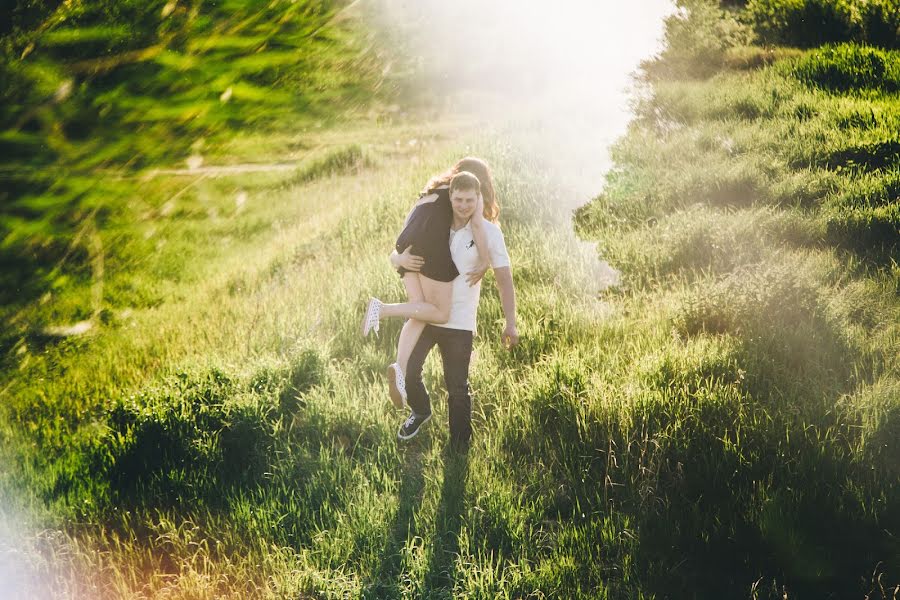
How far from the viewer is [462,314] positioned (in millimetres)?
2785

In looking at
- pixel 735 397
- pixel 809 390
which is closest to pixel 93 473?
pixel 735 397

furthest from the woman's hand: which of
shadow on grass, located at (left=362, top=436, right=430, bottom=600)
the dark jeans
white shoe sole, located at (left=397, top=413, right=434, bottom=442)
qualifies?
shadow on grass, located at (left=362, top=436, right=430, bottom=600)

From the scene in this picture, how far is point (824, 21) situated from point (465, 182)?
3626mm

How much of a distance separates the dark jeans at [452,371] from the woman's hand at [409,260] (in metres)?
0.32

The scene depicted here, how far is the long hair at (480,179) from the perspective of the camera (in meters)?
2.70

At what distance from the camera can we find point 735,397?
3.02 meters

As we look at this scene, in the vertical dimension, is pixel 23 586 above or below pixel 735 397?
below

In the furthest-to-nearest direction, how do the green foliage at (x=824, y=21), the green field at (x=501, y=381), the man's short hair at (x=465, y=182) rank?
the green foliage at (x=824, y=21)
the man's short hair at (x=465, y=182)
the green field at (x=501, y=381)

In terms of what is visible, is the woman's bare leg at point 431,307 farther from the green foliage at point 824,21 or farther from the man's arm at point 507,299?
the green foliage at point 824,21

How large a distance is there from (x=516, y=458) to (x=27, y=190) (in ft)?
7.98

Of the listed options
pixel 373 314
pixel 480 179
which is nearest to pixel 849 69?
pixel 480 179

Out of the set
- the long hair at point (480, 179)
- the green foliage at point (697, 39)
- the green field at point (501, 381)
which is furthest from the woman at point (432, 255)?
the green foliage at point (697, 39)

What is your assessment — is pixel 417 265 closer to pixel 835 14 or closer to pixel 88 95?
pixel 88 95

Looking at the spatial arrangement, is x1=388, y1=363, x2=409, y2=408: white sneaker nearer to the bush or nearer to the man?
the man
